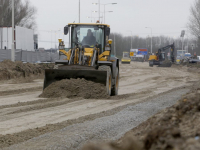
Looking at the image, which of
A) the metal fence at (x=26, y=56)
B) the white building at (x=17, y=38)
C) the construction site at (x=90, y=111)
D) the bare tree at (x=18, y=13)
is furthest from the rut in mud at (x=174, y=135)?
the bare tree at (x=18, y=13)

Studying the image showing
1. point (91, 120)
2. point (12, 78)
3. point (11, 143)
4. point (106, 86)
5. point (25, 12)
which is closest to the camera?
point (11, 143)

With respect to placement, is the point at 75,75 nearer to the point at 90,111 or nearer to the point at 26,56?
the point at 90,111

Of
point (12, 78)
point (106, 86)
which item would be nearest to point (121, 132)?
point (106, 86)

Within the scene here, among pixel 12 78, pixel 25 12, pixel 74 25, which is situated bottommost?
pixel 12 78

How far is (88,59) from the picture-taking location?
47.6ft

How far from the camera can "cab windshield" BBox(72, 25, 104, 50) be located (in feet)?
49.1

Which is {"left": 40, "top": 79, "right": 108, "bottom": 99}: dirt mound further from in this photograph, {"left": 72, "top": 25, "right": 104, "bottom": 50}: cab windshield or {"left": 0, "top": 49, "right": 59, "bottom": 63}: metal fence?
{"left": 0, "top": 49, "right": 59, "bottom": 63}: metal fence

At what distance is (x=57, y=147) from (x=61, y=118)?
320cm

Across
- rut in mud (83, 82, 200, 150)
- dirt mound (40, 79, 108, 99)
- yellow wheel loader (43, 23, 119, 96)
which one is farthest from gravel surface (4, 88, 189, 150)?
yellow wheel loader (43, 23, 119, 96)

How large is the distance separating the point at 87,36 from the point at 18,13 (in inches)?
1815

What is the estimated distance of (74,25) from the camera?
15242 mm

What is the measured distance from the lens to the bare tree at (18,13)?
5411cm

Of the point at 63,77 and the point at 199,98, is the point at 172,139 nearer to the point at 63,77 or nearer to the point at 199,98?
the point at 199,98

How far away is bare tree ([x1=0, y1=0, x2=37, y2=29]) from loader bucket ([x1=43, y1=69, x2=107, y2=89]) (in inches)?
1671
